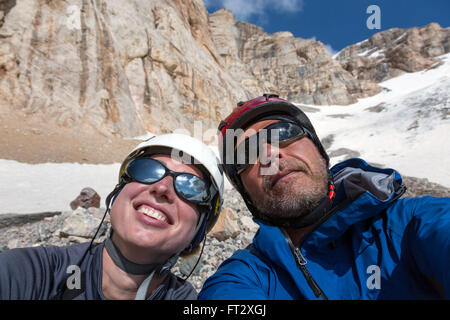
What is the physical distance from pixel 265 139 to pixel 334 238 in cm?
138

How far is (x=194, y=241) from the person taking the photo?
9.23 ft

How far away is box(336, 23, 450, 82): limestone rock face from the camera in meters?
71.9

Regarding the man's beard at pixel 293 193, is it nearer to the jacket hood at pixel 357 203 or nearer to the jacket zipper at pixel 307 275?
the jacket hood at pixel 357 203

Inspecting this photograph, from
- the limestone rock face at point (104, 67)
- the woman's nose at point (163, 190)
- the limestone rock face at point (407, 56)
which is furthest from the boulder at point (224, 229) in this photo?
the limestone rock face at point (407, 56)

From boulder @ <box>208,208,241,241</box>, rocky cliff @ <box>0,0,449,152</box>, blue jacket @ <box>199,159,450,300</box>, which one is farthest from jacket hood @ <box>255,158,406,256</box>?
rocky cliff @ <box>0,0,449,152</box>

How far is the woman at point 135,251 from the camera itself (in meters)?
1.72

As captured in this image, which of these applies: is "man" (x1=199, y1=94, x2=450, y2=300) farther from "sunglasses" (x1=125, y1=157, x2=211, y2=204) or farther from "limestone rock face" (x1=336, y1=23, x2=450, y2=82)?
"limestone rock face" (x1=336, y1=23, x2=450, y2=82)

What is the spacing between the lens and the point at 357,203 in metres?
1.85

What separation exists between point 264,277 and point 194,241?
114 centimetres

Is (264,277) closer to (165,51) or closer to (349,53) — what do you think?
(165,51)

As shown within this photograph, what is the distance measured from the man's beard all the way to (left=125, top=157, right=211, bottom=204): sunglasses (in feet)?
2.35

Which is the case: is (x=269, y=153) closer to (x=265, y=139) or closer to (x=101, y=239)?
(x=265, y=139)

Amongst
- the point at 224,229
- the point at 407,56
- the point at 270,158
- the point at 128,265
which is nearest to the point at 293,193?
the point at 270,158
